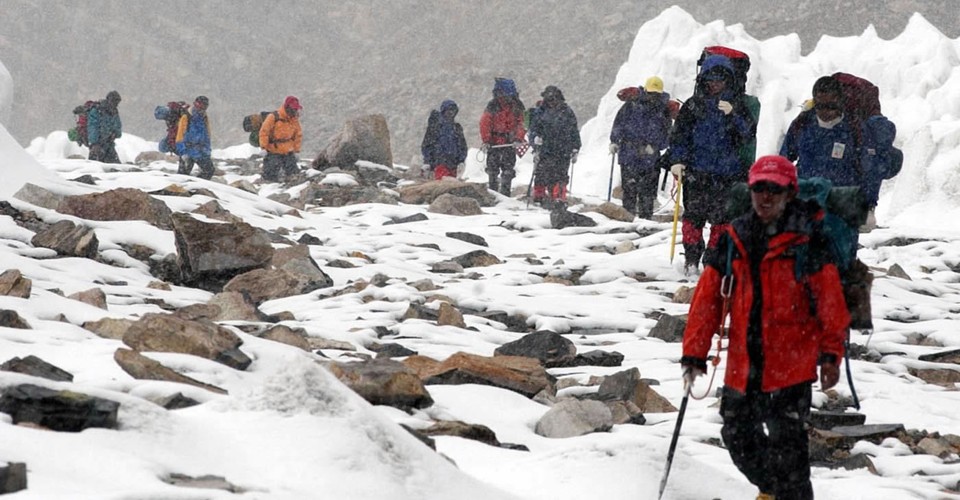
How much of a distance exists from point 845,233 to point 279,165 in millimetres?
17143

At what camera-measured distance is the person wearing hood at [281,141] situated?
19.9 m

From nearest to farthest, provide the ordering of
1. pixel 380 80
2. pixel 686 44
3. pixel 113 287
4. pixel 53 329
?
1. pixel 53 329
2. pixel 113 287
3. pixel 686 44
4. pixel 380 80

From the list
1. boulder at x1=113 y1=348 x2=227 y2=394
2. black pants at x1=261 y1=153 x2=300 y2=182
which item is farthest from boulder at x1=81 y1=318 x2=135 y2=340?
black pants at x1=261 y1=153 x2=300 y2=182

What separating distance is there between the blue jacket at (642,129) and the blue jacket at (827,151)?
5.95m

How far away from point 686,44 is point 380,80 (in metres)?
29.6

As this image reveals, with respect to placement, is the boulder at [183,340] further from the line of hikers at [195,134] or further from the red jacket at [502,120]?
the line of hikers at [195,134]

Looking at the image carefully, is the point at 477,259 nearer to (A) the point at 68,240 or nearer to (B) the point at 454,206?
(A) the point at 68,240

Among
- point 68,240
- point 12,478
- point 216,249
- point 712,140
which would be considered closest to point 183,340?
point 12,478

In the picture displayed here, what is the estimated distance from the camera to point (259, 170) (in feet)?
78.1

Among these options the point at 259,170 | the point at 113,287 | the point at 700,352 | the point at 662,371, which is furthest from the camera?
the point at 259,170

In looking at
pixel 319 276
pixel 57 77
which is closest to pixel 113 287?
pixel 319 276

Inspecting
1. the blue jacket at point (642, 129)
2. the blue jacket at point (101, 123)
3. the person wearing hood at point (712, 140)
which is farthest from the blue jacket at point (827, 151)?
the blue jacket at point (101, 123)

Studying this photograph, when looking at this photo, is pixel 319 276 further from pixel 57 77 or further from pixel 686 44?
pixel 57 77

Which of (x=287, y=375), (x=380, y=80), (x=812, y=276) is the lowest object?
(x=287, y=375)
